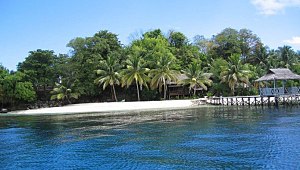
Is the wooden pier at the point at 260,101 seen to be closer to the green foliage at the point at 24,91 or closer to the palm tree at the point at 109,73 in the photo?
the palm tree at the point at 109,73

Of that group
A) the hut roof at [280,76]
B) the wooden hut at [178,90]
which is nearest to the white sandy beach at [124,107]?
the wooden hut at [178,90]

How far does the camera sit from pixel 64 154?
47.4ft

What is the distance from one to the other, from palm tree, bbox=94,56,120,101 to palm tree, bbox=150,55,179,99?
5.31m

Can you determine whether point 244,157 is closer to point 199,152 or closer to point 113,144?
point 199,152

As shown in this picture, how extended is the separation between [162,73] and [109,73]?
7.82 metres

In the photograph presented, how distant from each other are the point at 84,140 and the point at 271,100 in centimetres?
2689

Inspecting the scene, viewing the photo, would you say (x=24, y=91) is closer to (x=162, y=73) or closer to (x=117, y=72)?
(x=117, y=72)

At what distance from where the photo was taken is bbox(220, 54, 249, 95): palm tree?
146 feet

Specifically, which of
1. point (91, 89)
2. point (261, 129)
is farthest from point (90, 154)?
point (91, 89)

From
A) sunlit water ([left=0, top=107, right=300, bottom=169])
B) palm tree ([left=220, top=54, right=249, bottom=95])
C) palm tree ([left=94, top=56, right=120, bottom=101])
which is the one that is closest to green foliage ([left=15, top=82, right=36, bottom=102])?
palm tree ([left=94, top=56, right=120, bottom=101])

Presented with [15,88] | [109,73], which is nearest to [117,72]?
[109,73]

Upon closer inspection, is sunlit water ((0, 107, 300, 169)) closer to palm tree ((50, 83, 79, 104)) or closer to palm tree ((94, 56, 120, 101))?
palm tree ((94, 56, 120, 101))

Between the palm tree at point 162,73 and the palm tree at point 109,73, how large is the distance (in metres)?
5.31

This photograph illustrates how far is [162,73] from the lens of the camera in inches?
1811
